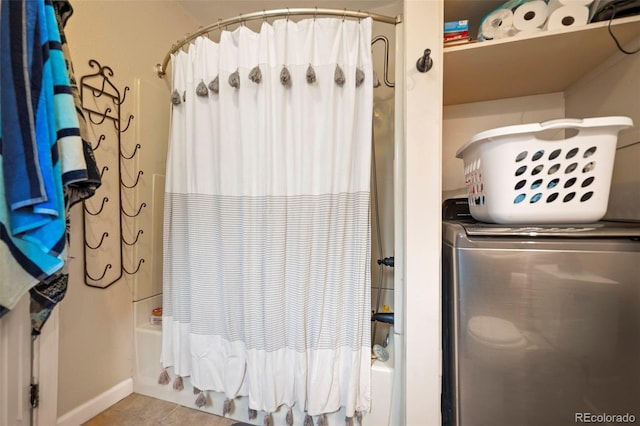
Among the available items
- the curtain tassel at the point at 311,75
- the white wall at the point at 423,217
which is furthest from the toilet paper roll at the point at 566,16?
the curtain tassel at the point at 311,75

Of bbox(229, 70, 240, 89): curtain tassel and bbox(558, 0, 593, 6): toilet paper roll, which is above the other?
bbox(558, 0, 593, 6): toilet paper roll

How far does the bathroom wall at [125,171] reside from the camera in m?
1.12

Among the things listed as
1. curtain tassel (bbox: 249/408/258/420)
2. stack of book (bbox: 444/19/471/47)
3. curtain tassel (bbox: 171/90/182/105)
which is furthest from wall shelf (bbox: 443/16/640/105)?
curtain tassel (bbox: 249/408/258/420)

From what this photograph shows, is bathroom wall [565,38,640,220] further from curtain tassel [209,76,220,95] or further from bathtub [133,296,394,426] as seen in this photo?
curtain tassel [209,76,220,95]

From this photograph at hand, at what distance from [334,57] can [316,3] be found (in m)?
0.87

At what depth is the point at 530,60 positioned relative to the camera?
0.99 metres

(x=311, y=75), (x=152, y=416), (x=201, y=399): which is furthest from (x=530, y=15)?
(x=152, y=416)

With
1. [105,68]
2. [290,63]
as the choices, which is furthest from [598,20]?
[105,68]

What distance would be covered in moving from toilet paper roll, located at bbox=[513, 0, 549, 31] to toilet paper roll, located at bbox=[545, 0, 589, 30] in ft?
0.08

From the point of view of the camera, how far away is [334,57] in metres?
1.05

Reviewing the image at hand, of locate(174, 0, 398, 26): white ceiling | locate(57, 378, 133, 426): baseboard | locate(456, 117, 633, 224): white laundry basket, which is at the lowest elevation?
locate(57, 378, 133, 426): baseboard

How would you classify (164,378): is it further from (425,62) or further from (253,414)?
(425,62)

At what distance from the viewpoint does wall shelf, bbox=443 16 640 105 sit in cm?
84

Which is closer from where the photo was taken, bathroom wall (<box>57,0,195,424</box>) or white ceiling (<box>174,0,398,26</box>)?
bathroom wall (<box>57,0,195,424</box>)
